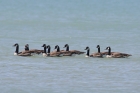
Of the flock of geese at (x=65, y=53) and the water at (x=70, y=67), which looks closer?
the water at (x=70, y=67)

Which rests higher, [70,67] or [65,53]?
[65,53]

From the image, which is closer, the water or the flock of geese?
the water

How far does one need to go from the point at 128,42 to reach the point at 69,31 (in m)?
7.31

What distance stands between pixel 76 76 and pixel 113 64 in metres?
3.11

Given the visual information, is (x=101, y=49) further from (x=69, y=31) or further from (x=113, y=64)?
(x=69, y=31)

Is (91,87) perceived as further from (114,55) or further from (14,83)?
(114,55)

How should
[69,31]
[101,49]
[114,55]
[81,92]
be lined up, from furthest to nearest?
[69,31], [101,49], [114,55], [81,92]

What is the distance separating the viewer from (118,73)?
92.2ft

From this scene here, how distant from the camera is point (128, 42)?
1462 inches

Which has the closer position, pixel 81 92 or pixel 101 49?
pixel 81 92

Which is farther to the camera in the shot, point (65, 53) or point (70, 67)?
point (65, 53)

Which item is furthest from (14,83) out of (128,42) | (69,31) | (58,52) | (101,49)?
(69,31)

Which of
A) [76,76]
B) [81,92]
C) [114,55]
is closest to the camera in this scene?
[81,92]

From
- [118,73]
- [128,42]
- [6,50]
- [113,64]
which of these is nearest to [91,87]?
[118,73]
